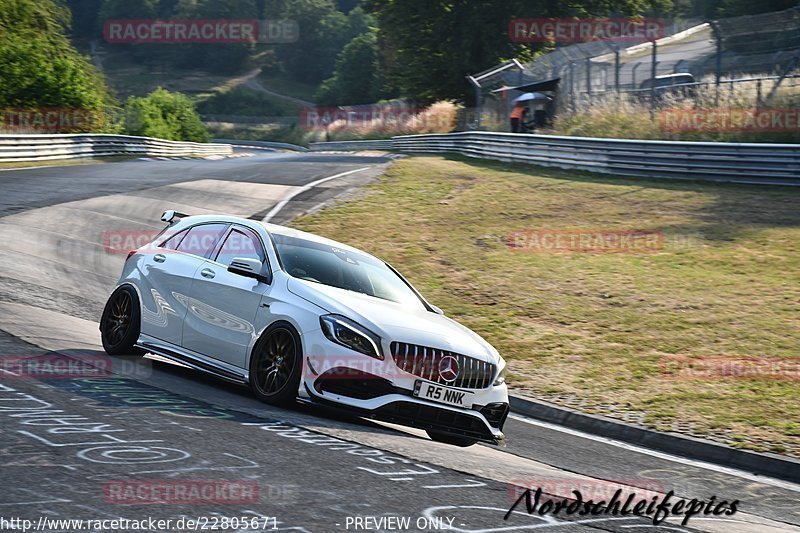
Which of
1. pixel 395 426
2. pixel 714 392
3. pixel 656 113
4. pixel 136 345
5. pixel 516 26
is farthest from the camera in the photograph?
pixel 516 26

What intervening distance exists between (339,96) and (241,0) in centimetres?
6460

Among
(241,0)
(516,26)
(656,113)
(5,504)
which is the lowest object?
(5,504)

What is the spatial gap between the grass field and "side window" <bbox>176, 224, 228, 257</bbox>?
3972 mm

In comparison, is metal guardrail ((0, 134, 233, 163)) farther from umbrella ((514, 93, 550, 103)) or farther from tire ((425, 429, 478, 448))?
tire ((425, 429, 478, 448))

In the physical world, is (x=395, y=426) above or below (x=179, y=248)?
below

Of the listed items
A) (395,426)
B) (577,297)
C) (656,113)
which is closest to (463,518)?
(395,426)

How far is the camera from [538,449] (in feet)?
27.8

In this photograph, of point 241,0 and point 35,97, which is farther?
point 241,0

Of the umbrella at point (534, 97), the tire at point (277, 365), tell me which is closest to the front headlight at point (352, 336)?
the tire at point (277, 365)

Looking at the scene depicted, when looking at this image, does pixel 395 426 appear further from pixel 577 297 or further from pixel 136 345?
pixel 577 297

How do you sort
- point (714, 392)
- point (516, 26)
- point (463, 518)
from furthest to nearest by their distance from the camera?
point (516, 26)
point (714, 392)
point (463, 518)

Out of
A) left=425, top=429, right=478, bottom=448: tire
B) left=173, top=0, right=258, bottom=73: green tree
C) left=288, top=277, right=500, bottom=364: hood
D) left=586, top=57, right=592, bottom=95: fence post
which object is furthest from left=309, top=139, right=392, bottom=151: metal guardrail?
left=173, top=0, right=258, bottom=73: green tree

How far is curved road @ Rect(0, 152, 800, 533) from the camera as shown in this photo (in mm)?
4875

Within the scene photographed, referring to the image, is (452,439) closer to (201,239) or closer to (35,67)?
(201,239)
